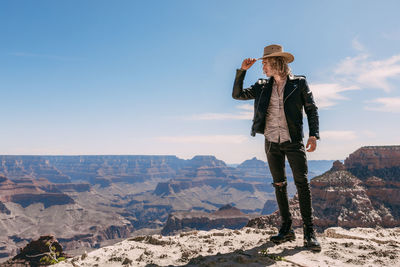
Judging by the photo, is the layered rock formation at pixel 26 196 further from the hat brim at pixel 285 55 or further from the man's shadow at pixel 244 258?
the hat brim at pixel 285 55

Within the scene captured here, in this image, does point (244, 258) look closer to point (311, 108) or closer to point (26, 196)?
point (311, 108)

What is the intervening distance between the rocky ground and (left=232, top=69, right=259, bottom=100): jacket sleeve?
2105 millimetres

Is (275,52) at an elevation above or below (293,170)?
above

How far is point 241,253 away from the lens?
358 cm

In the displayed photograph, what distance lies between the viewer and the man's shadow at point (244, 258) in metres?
3.15

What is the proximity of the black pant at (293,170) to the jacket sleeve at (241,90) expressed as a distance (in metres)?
0.73

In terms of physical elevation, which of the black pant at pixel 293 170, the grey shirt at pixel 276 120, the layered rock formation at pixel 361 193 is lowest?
the layered rock formation at pixel 361 193

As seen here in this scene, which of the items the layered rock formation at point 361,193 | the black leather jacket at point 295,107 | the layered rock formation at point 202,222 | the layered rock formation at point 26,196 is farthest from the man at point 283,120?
the layered rock formation at point 26,196

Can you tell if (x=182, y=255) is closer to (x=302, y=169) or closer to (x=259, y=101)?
(x=302, y=169)

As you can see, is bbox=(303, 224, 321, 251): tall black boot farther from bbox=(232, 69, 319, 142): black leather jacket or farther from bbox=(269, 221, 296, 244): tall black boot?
bbox=(232, 69, 319, 142): black leather jacket

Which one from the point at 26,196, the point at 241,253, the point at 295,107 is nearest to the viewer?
the point at 241,253

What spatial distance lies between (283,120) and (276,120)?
3.8 inches

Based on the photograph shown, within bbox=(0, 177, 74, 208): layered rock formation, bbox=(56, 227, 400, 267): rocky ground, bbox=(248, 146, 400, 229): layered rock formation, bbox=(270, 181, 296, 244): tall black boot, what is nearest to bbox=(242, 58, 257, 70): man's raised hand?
bbox=(270, 181, 296, 244): tall black boot

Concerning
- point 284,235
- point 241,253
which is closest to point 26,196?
point 241,253
